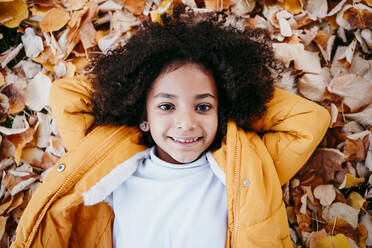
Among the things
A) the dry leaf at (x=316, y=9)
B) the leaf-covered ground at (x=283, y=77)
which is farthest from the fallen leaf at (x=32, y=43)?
the dry leaf at (x=316, y=9)

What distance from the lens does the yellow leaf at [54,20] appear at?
1592mm

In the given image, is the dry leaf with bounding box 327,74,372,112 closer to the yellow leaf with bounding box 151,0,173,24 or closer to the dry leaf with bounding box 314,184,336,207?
the dry leaf with bounding box 314,184,336,207

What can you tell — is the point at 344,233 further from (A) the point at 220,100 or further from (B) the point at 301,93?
(A) the point at 220,100

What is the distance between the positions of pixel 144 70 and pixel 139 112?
23 cm

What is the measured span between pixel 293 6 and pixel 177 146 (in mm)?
1037

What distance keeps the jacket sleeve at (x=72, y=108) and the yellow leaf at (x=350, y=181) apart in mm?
1332

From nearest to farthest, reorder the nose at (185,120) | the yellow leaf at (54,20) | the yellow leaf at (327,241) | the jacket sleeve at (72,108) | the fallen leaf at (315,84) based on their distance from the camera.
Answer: the nose at (185,120) < the jacket sleeve at (72,108) < the yellow leaf at (327,241) < the fallen leaf at (315,84) < the yellow leaf at (54,20)

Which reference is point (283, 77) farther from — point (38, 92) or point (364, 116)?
point (38, 92)

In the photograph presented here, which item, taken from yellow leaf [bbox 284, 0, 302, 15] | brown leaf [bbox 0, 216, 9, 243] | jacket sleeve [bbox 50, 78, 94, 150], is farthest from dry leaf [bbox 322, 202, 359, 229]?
brown leaf [bbox 0, 216, 9, 243]

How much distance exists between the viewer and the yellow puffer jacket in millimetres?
1153

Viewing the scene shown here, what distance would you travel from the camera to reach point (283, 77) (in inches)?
59.1

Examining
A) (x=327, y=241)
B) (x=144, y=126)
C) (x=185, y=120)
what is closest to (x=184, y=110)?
(x=185, y=120)

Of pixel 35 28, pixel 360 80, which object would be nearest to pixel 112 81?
pixel 35 28

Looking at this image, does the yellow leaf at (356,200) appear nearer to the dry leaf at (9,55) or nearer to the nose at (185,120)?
the nose at (185,120)
